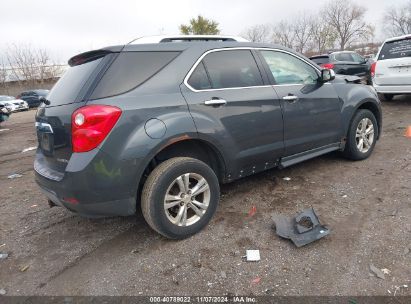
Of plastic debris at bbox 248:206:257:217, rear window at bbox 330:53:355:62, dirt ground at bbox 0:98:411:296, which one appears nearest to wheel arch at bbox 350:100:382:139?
dirt ground at bbox 0:98:411:296

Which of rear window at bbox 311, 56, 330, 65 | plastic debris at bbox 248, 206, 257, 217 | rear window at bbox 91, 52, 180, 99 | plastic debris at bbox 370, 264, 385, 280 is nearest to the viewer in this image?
plastic debris at bbox 370, 264, 385, 280

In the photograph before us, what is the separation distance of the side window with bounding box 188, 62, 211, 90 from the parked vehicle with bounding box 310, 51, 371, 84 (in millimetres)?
10024

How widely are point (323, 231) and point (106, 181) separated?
1.90 m

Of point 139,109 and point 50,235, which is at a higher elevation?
point 139,109

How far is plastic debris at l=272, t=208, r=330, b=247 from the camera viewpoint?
3.02 meters

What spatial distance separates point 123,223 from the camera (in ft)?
12.0

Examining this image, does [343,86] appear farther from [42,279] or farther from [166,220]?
[42,279]

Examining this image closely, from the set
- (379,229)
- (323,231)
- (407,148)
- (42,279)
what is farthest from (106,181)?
(407,148)

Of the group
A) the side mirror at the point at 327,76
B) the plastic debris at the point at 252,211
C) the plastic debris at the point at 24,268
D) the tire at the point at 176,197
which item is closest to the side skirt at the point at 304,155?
the plastic debris at the point at 252,211

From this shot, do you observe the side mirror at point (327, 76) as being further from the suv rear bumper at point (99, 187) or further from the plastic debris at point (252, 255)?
the suv rear bumper at point (99, 187)

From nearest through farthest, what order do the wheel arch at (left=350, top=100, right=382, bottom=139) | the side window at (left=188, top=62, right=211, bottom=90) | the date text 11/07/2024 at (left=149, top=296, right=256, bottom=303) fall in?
the date text 11/07/2024 at (left=149, top=296, right=256, bottom=303), the side window at (left=188, top=62, right=211, bottom=90), the wheel arch at (left=350, top=100, right=382, bottom=139)

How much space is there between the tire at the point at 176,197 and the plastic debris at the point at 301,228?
663 mm

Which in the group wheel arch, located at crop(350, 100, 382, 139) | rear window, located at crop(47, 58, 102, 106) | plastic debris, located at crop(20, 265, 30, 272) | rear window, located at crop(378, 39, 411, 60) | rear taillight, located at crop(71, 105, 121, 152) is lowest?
plastic debris, located at crop(20, 265, 30, 272)

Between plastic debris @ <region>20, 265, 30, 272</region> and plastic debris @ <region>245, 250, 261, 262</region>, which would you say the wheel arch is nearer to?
plastic debris @ <region>245, 250, 261, 262</region>
